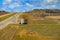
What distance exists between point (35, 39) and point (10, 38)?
2715 mm

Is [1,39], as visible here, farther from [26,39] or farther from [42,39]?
[42,39]

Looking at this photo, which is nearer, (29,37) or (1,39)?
(1,39)

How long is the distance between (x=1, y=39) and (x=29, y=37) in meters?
3.13

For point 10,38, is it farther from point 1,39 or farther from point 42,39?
point 42,39

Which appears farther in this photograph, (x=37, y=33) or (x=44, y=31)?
(x=44, y=31)

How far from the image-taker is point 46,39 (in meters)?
18.2

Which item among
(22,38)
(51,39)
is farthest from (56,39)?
(22,38)

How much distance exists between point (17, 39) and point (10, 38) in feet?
2.82

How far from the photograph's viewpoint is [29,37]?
19188mm

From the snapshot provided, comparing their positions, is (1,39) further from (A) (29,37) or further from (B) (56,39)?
(B) (56,39)

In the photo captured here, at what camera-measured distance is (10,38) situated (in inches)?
739

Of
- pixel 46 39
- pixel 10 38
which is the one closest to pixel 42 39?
pixel 46 39

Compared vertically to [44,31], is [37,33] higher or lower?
higher

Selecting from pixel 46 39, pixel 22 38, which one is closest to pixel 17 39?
pixel 22 38
